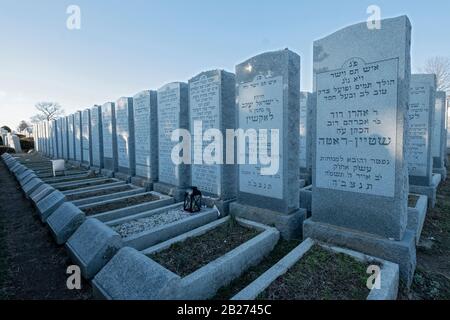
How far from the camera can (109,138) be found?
10234 mm

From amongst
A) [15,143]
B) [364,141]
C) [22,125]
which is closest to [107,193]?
[364,141]

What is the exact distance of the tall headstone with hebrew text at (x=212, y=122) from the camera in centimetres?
539

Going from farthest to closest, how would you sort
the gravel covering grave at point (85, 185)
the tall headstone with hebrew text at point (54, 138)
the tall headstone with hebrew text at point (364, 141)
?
the tall headstone with hebrew text at point (54, 138) → the gravel covering grave at point (85, 185) → the tall headstone with hebrew text at point (364, 141)

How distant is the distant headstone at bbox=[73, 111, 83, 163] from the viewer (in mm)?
13711

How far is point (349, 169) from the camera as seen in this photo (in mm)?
3576

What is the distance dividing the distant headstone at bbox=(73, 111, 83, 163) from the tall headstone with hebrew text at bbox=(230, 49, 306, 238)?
38.8 ft

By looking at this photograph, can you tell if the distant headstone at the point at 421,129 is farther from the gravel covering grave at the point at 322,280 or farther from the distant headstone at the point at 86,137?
the distant headstone at the point at 86,137

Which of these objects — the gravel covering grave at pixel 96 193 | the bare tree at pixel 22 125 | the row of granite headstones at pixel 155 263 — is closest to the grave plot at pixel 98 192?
the gravel covering grave at pixel 96 193

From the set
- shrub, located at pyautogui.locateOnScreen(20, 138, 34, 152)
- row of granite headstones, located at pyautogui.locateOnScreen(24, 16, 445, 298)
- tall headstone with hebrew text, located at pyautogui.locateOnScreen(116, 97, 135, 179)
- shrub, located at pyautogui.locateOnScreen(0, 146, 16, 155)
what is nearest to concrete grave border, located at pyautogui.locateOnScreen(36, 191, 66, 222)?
row of granite headstones, located at pyautogui.locateOnScreen(24, 16, 445, 298)

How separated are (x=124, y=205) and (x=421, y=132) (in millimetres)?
7592

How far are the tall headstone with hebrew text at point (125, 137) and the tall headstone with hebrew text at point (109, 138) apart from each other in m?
0.40
